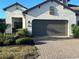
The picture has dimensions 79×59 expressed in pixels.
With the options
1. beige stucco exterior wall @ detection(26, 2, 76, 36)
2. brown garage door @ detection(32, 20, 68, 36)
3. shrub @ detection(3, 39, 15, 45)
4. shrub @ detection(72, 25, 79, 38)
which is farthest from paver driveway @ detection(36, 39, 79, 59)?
beige stucco exterior wall @ detection(26, 2, 76, 36)

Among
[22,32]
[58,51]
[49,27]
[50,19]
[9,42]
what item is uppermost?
[50,19]

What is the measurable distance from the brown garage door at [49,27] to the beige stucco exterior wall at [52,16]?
1.69 feet

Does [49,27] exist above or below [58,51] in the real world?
above

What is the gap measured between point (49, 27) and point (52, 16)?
1.46 meters

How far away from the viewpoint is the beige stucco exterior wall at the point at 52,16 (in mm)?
32250

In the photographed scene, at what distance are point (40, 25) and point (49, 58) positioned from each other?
19724 mm

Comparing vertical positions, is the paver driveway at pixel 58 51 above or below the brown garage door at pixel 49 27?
below

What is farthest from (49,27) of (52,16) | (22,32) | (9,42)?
(9,42)

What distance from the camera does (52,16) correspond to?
32500 millimetres

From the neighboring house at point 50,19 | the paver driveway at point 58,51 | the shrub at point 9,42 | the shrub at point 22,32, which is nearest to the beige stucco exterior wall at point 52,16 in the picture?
the neighboring house at point 50,19

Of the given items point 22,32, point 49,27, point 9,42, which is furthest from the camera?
point 49,27

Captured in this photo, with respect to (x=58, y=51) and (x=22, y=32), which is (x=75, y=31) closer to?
(x=22, y=32)

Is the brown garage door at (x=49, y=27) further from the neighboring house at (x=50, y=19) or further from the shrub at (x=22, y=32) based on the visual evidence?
the shrub at (x=22, y=32)

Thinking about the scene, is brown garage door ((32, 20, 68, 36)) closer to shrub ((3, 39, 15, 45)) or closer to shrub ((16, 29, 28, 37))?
shrub ((16, 29, 28, 37))
